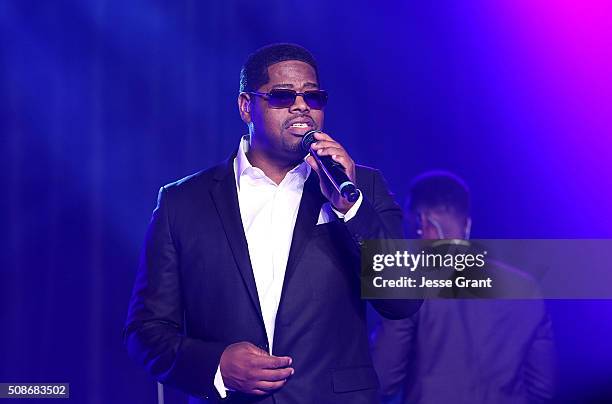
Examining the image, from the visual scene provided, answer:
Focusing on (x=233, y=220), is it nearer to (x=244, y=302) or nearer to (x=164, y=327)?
(x=244, y=302)

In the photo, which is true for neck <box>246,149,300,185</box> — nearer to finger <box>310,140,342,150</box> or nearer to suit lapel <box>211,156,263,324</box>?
suit lapel <box>211,156,263,324</box>

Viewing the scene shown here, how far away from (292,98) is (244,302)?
1.94ft

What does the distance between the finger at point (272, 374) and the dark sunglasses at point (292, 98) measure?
2.46ft

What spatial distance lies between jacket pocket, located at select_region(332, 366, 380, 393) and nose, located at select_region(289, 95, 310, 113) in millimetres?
711

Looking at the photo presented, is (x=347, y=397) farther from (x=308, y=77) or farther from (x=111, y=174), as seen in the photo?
(x=111, y=174)

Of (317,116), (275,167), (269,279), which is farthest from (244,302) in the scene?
(317,116)

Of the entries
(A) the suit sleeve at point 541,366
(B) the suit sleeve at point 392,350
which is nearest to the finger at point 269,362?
(B) the suit sleeve at point 392,350

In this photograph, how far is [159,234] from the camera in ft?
8.13

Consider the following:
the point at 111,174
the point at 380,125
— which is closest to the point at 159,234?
the point at 111,174

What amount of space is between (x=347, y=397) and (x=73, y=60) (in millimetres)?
2516

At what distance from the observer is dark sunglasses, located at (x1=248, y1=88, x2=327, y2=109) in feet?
8.35

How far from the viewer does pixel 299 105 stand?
8.32 feet

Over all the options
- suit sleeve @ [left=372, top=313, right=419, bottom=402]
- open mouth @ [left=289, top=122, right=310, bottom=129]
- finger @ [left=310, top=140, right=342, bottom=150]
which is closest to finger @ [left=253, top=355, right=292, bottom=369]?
finger @ [left=310, top=140, right=342, bottom=150]

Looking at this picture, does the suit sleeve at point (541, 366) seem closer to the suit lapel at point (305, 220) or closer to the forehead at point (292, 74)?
the suit lapel at point (305, 220)
